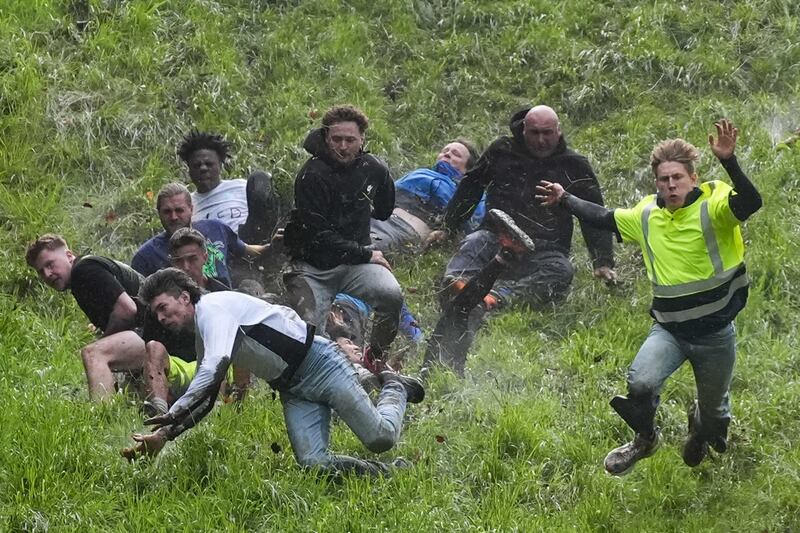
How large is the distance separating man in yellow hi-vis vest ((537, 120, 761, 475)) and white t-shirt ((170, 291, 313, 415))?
1.88 meters

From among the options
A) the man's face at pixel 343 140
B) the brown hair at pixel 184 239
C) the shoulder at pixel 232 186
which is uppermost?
the man's face at pixel 343 140

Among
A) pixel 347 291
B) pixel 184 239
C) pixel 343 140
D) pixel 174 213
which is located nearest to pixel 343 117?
pixel 343 140

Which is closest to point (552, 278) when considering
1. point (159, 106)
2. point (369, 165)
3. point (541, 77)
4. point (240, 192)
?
point (369, 165)

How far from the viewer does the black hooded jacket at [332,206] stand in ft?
24.9

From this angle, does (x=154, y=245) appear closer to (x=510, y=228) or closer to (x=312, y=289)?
(x=312, y=289)

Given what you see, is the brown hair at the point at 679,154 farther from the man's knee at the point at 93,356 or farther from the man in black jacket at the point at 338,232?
the man's knee at the point at 93,356

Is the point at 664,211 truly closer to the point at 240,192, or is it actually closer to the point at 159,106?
the point at 240,192

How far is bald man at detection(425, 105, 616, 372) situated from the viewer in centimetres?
855

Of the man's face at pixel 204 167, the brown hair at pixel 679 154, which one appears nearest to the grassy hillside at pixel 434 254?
the man's face at pixel 204 167

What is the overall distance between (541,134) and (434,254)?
144 cm

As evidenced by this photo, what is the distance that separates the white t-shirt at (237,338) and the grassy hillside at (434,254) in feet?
2.05

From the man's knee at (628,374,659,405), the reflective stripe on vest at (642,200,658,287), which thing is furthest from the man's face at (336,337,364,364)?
the reflective stripe on vest at (642,200,658,287)

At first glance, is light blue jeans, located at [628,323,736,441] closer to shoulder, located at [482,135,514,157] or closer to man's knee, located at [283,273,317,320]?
man's knee, located at [283,273,317,320]

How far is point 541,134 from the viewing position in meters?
8.73
